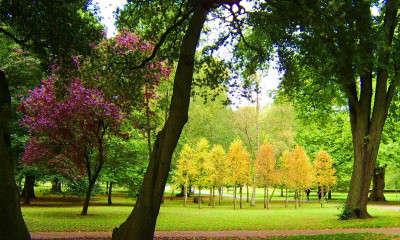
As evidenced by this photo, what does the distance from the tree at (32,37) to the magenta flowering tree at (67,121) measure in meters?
4.99

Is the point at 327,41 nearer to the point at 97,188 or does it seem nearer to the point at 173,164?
the point at 97,188

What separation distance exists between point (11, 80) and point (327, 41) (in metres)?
18.1

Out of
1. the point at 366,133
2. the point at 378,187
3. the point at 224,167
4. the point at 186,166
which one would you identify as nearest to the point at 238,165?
the point at 224,167

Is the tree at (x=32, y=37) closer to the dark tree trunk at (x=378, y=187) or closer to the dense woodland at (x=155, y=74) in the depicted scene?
the dense woodland at (x=155, y=74)

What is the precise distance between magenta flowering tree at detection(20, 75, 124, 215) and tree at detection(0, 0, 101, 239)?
4.99 metres

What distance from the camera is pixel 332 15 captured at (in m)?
10.1

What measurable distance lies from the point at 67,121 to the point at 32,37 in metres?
7.56

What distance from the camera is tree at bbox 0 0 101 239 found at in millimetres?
6816

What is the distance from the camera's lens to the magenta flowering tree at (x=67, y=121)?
1569cm

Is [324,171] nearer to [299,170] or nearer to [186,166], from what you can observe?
[299,170]

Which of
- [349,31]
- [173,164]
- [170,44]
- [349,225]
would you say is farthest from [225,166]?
[349,31]

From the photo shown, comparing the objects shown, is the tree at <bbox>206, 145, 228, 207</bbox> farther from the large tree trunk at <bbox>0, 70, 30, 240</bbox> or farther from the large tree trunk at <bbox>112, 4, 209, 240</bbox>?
the large tree trunk at <bbox>0, 70, 30, 240</bbox>

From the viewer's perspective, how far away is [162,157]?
8180 millimetres

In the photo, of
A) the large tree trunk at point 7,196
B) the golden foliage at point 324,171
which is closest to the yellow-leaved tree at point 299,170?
the golden foliage at point 324,171
